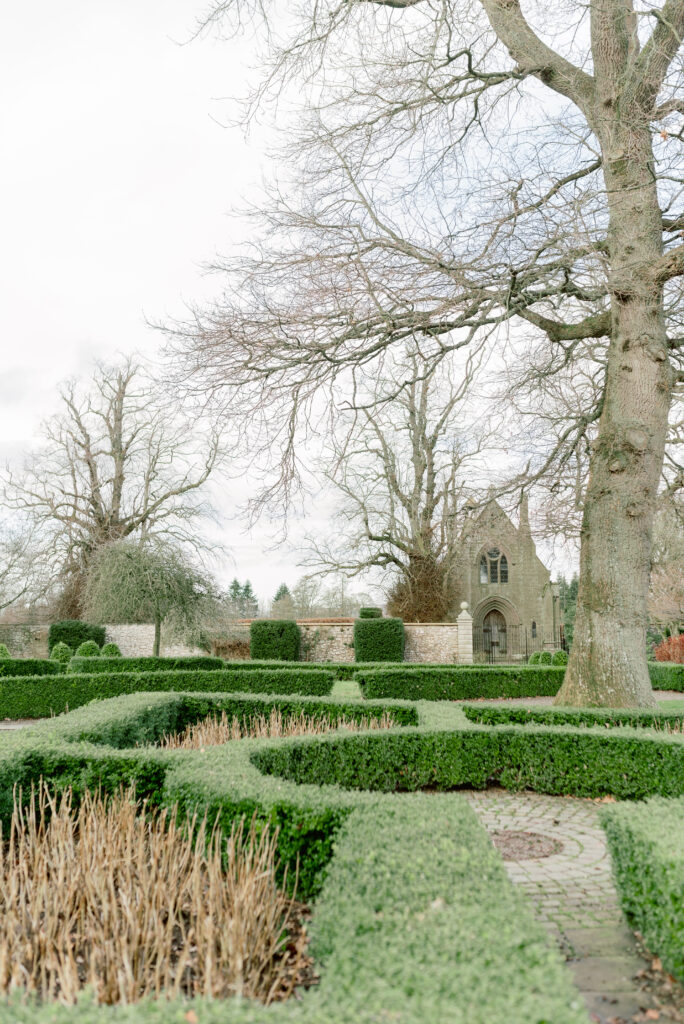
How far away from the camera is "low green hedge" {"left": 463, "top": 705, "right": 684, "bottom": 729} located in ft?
27.5

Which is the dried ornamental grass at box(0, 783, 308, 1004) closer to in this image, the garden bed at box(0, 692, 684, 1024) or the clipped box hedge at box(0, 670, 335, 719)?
the garden bed at box(0, 692, 684, 1024)

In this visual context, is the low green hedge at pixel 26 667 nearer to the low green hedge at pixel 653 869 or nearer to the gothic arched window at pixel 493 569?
the low green hedge at pixel 653 869

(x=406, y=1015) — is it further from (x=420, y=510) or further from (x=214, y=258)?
(x=420, y=510)

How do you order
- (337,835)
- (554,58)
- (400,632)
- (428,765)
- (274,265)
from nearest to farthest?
(337,835) → (428,765) → (274,265) → (554,58) → (400,632)

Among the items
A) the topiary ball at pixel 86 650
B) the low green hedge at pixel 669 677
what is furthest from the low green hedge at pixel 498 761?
the topiary ball at pixel 86 650

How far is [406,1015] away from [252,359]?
792 centimetres

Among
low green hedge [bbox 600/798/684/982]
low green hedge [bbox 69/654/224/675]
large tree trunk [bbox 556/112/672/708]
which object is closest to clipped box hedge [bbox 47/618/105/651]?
low green hedge [bbox 69/654/224/675]

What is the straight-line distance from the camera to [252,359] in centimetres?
909

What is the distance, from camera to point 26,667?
51.6 ft

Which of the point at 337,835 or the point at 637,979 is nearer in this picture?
the point at 637,979

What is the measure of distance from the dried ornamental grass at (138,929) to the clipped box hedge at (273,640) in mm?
19710

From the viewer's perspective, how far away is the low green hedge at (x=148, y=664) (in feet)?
51.3

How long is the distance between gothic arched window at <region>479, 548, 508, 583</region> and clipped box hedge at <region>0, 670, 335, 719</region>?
22508 mm

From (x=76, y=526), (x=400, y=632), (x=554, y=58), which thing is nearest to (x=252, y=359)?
(x=554, y=58)
